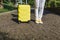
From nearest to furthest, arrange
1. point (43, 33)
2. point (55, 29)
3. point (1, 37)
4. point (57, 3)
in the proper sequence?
point (1, 37)
point (43, 33)
point (55, 29)
point (57, 3)

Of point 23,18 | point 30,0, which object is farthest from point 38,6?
point 30,0

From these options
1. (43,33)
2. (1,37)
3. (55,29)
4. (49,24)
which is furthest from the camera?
(49,24)

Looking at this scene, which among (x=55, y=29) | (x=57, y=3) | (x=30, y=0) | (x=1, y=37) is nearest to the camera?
(x=1, y=37)

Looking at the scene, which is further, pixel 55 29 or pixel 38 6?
pixel 38 6

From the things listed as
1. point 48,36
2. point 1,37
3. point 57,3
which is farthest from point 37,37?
point 57,3

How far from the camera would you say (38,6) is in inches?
448

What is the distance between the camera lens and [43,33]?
9.35 metres

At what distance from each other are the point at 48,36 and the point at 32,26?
195 centimetres

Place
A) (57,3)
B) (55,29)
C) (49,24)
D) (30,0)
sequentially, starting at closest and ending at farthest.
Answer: (55,29) → (49,24) → (57,3) → (30,0)

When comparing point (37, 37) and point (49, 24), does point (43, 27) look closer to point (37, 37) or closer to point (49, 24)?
point (49, 24)

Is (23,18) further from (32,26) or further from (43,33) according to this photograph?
(43,33)

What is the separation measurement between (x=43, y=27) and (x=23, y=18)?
1.37 m

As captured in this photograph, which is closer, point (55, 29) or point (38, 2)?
point (55, 29)

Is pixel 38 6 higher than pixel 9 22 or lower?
higher
